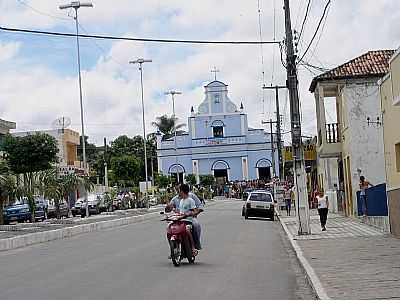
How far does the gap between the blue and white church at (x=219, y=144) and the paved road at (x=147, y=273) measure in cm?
7528

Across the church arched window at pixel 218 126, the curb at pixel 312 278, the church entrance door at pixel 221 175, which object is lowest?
the curb at pixel 312 278

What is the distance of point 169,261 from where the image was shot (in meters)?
17.2

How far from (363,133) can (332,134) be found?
4149 millimetres

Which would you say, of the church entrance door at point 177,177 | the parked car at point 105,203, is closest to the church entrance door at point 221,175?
the church entrance door at point 177,177

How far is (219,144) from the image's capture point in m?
99.2

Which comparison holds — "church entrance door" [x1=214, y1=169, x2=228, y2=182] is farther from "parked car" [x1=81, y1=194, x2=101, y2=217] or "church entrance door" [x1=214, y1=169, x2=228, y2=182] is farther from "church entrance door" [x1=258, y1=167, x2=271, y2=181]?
"parked car" [x1=81, y1=194, x2=101, y2=217]

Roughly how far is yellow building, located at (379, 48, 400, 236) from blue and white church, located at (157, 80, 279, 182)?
76379 mm

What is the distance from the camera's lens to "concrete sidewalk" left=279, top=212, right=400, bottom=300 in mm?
11234

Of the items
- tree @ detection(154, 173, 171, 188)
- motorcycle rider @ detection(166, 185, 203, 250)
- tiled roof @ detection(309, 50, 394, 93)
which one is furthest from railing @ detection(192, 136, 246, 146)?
motorcycle rider @ detection(166, 185, 203, 250)

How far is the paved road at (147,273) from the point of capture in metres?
12.0

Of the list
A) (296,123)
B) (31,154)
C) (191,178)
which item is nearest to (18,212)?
(31,154)

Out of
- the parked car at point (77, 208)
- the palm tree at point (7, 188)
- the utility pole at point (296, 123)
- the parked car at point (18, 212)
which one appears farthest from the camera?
the parked car at point (77, 208)

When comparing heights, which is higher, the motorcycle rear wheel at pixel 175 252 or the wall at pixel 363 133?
the wall at pixel 363 133

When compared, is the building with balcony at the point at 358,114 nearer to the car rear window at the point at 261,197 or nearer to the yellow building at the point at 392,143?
the car rear window at the point at 261,197
